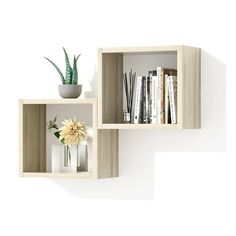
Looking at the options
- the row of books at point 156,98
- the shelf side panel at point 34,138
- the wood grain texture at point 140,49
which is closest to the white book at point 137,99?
the row of books at point 156,98

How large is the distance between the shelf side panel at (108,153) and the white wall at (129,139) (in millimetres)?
37

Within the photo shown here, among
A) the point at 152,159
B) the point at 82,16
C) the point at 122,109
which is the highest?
the point at 82,16

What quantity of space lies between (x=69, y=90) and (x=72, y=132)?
18cm

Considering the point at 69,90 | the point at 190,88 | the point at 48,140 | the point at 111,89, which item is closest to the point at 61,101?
the point at 69,90

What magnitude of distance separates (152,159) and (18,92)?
0.72 meters

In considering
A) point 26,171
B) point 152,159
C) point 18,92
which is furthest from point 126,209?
point 18,92

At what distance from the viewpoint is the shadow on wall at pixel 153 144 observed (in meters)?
3.32

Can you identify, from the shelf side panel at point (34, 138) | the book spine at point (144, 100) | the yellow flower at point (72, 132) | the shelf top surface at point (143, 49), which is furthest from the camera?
the shelf side panel at point (34, 138)

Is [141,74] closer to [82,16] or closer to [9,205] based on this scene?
[82,16]

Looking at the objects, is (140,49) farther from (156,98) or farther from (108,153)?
(108,153)

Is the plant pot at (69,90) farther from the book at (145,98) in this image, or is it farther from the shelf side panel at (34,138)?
the book at (145,98)

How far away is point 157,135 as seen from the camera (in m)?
3.43

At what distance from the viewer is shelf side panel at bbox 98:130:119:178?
3350 mm

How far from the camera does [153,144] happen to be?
135 inches
